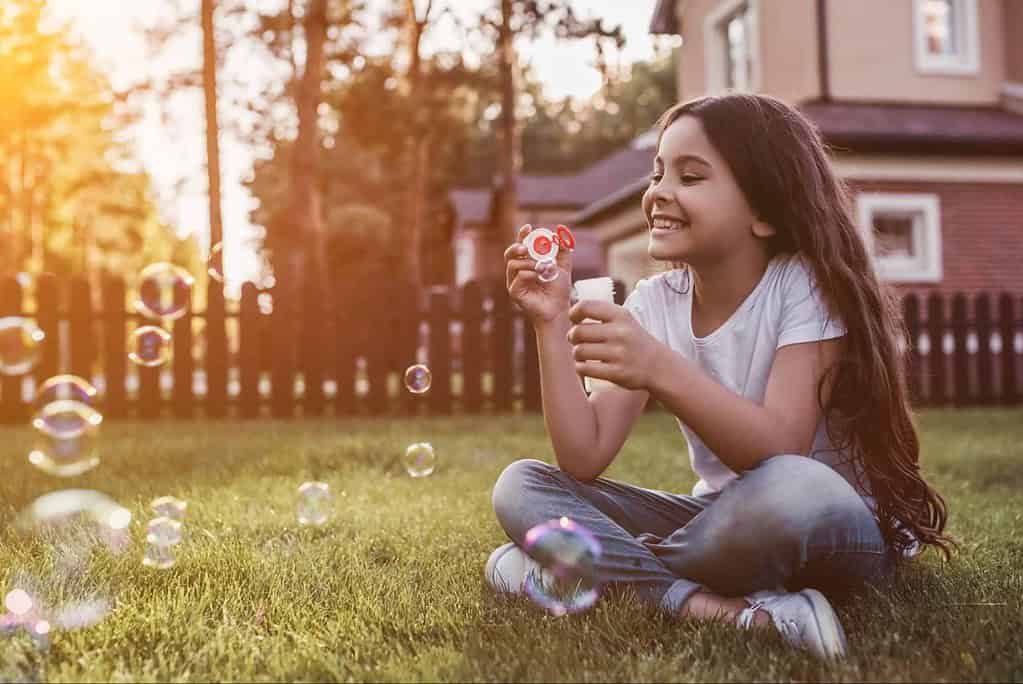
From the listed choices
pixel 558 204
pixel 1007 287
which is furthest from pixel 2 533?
pixel 558 204

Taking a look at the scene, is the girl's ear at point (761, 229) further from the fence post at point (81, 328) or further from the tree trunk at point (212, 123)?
the fence post at point (81, 328)

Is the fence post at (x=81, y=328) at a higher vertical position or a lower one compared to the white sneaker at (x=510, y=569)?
higher

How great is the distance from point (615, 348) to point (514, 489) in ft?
2.01

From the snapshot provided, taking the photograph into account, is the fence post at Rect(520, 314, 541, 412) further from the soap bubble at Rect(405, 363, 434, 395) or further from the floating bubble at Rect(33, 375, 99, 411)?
the floating bubble at Rect(33, 375, 99, 411)

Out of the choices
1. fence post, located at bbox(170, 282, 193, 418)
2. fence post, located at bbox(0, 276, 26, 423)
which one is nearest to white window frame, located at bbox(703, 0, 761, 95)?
fence post, located at bbox(170, 282, 193, 418)

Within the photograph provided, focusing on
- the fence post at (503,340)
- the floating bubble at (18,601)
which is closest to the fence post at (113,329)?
the fence post at (503,340)

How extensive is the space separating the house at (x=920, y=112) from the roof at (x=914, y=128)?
2cm

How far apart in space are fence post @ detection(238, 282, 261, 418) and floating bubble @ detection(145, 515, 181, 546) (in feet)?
19.0

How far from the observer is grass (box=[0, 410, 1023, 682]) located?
2.04 metres

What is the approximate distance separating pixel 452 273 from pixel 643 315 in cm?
4091

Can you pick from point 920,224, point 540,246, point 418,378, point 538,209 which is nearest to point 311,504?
point 418,378

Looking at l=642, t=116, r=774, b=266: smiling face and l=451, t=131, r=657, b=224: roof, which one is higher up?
l=451, t=131, r=657, b=224: roof

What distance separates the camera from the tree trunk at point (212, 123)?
28.4 ft

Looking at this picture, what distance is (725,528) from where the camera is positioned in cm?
229
